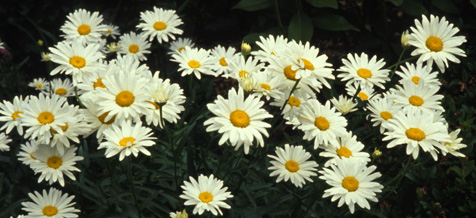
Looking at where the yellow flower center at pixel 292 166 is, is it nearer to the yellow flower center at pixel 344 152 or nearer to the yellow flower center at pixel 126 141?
the yellow flower center at pixel 344 152

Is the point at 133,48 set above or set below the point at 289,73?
above

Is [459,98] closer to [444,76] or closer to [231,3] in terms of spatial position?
[444,76]

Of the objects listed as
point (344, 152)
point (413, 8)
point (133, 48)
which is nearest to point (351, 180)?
point (344, 152)

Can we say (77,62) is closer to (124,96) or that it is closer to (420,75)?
(124,96)

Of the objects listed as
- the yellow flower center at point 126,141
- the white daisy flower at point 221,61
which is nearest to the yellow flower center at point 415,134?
the white daisy flower at point 221,61

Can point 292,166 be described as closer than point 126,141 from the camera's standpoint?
No

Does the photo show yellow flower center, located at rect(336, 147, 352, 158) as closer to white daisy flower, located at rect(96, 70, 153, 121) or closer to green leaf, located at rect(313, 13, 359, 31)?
white daisy flower, located at rect(96, 70, 153, 121)
